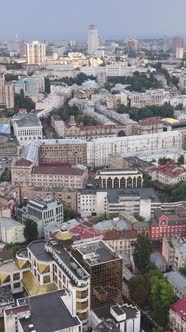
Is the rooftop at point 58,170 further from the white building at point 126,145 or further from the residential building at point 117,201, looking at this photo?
the white building at point 126,145

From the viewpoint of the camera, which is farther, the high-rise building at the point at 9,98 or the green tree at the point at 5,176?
the high-rise building at the point at 9,98

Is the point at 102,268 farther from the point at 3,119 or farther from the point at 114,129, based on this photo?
the point at 3,119

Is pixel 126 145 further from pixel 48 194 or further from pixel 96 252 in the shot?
pixel 96 252

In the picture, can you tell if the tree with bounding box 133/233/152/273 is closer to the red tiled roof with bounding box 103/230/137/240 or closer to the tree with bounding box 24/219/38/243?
the red tiled roof with bounding box 103/230/137/240

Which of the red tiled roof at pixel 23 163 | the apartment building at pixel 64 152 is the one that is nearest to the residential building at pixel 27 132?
the apartment building at pixel 64 152

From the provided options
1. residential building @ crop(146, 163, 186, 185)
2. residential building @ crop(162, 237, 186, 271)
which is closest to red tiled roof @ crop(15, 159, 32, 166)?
residential building @ crop(146, 163, 186, 185)

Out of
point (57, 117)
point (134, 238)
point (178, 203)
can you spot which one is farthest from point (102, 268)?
point (57, 117)

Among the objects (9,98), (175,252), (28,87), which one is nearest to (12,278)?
(175,252)
